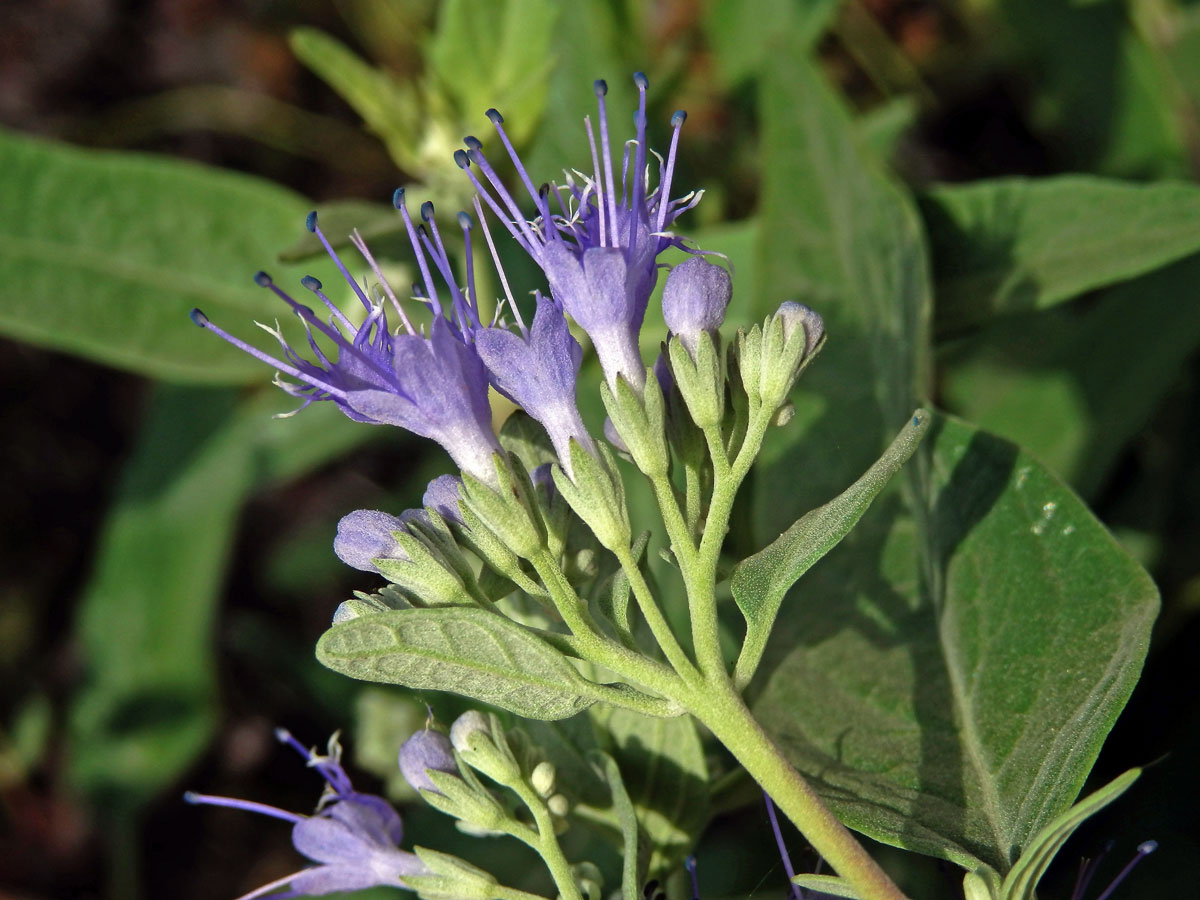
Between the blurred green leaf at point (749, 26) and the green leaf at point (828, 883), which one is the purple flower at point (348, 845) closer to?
the green leaf at point (828, 883)

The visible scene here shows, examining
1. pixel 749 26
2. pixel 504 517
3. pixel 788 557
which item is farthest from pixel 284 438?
pixel 788 557

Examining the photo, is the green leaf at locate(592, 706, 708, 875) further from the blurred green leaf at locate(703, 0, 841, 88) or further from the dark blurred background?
the blurred green leaf at locate(703, 0, 841, 88)

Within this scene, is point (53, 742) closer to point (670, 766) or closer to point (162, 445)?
point (162, 445)

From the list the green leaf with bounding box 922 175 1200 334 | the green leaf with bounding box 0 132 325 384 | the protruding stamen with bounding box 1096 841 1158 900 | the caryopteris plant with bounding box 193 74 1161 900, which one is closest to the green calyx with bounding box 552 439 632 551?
the caryopteris plant with bounding box 193 74 1161 900

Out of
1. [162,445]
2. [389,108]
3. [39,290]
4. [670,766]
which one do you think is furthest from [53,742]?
[670,766]

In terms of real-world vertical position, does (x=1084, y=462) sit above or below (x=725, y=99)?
below

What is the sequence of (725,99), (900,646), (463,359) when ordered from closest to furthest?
1. (463,359)
2. (900,646)
3. (725,99)

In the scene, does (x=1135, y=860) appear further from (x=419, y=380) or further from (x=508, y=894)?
(x=419, y=380)
